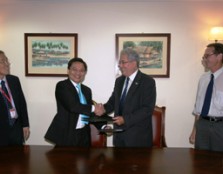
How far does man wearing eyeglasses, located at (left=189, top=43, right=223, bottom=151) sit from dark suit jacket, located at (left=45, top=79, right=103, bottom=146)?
4.11 ft

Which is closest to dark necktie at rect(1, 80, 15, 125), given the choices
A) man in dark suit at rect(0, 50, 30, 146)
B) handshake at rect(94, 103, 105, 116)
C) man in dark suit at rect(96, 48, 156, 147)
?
man in dark suit at rect(0, 50, 30, 146)

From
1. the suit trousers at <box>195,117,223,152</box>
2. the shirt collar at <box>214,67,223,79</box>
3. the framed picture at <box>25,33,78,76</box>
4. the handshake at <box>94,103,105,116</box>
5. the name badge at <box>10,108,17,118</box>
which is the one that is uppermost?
the framed picture at <box>25,33,78,76</box>

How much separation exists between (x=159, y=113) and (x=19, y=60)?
2356 mm

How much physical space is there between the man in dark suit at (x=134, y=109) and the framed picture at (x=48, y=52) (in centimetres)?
166

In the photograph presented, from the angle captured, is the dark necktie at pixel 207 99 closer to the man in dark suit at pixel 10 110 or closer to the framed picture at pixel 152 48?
the framed picture at pixel 152 48

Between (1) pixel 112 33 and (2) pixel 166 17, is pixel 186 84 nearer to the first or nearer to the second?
(2) pixel 166 17

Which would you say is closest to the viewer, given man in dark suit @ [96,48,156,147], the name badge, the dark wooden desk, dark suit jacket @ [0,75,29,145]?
the dark wooden desk

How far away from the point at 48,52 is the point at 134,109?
208 centimetres

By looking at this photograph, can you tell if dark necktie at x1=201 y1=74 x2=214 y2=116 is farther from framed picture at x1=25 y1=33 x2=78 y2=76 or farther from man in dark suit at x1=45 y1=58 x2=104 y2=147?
framed picture at x1=25 y1=33 x2=78 y2=76

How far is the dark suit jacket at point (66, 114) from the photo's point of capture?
2.46m

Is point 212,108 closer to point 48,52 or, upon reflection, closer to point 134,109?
point 134,109

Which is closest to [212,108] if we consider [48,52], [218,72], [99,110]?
[218,72]

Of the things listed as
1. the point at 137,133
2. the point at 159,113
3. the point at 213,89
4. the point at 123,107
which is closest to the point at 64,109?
the point at 123,107

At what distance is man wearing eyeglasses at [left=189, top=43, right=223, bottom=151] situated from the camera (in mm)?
2766
